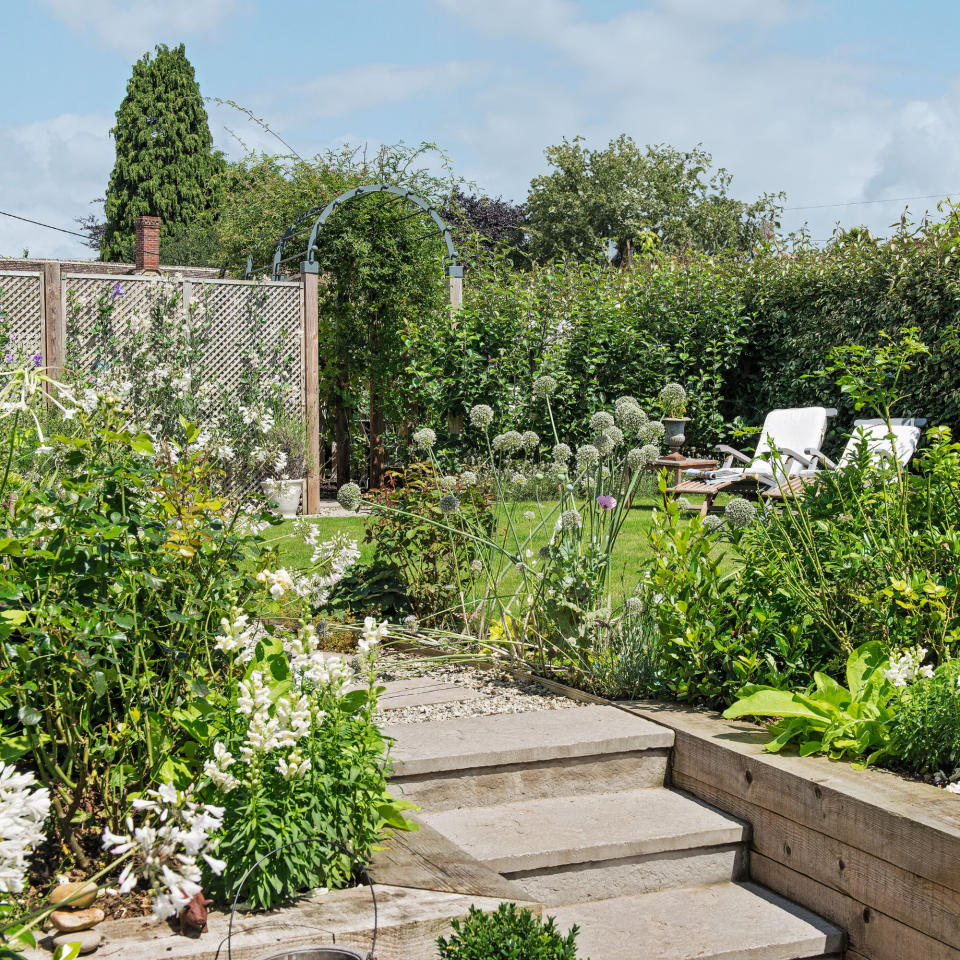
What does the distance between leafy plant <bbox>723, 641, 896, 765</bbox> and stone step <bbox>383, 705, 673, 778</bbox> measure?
32 centimetres

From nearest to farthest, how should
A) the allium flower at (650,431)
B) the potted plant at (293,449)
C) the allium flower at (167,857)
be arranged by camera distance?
1. the allium flower at (167,857)
2. the allium flower at (650,431)
3. the potted plant at (293,449)

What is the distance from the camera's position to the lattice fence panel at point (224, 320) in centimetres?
873

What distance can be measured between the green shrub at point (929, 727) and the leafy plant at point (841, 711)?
1.8 inches

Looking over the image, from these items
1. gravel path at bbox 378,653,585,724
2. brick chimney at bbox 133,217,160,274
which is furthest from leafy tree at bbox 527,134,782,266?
gravel path at bbox 378,653,585,724

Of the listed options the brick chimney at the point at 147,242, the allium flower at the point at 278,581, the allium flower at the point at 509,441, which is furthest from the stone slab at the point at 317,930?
the brick chimney at the point at 147,242

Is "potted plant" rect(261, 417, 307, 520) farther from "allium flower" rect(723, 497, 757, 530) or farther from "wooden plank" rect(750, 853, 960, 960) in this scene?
"wooden plank" rect(750, 853, 960, 960)

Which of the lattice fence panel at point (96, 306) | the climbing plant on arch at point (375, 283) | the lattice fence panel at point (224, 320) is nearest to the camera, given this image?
the lattice fence panel at point (96, 306)

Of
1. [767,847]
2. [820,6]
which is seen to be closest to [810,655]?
[767,847]

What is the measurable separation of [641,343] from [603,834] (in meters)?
8.10

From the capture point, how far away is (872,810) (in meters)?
2.21

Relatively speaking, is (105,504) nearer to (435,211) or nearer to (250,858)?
(250,858)

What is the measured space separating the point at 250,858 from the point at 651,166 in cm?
3060

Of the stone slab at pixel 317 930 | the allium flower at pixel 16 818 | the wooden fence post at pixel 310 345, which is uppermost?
the wooden fence post at pixel 310 345

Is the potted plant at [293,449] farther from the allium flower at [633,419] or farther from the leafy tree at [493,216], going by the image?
the leafy tree at [493,216]
